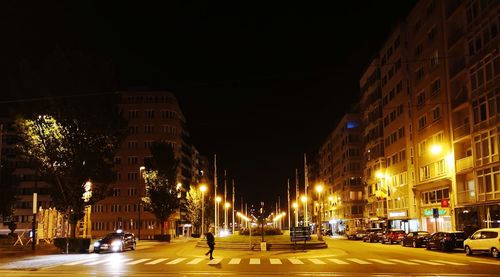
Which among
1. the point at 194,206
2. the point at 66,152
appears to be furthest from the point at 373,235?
the point at 194,206

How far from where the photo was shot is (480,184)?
48.9 m

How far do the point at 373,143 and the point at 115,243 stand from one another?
54.7m

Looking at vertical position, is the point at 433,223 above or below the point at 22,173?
below

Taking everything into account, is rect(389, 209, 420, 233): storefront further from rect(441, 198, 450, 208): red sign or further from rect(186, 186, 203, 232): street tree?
rect(186, 186, 203, 232): street tree

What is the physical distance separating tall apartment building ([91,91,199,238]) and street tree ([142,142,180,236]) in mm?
25632

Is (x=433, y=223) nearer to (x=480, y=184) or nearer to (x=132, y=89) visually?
(x=480, y=184)

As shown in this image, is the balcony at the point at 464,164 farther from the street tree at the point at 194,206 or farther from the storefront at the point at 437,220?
the street tree at the point at 194,206

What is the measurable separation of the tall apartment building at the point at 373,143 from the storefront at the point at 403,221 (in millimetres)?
3572

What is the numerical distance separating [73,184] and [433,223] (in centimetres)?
3988

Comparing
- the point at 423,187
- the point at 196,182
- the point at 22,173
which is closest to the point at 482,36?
the point at 423,187

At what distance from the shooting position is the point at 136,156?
115 meters

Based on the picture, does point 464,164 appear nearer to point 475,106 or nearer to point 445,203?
point 445,203

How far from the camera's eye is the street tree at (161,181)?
83750 millimetres

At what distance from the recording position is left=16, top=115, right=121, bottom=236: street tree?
46.4m
